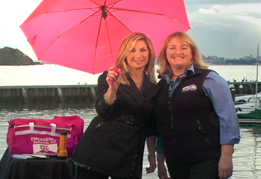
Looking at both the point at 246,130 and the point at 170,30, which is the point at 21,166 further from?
the point at 246,130

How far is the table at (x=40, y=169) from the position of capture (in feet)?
13.1

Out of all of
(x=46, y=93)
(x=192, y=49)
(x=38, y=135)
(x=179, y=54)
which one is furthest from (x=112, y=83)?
(x=46, y=93)

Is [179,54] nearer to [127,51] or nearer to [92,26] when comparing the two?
[127,51]

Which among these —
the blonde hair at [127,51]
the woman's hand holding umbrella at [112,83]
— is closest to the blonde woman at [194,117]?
the blonde hair at [127,51]

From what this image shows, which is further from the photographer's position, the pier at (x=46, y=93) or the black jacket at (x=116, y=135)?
the pier at (x=46, y=93)

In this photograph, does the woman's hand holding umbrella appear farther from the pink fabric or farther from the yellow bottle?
the pink fabric

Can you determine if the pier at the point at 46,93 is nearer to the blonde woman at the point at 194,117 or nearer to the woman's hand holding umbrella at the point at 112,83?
the blonde woman at the point at 194,117

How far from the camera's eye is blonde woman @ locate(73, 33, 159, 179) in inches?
141

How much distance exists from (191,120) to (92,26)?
5.63 ft

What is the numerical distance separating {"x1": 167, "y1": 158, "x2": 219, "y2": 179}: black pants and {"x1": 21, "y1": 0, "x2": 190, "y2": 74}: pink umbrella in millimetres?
1431

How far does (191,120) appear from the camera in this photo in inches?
135

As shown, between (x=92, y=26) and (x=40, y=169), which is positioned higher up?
(x=92, y=26)

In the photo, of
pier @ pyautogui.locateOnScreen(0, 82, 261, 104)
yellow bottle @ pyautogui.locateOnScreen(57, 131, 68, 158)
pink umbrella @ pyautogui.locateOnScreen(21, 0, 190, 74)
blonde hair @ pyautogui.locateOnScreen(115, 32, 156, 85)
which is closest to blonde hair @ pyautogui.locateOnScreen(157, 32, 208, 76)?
blonde hair @ pyautogui.locateOnScreen(115, 32, 156, 85)

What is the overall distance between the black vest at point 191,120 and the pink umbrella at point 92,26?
1196 mm
